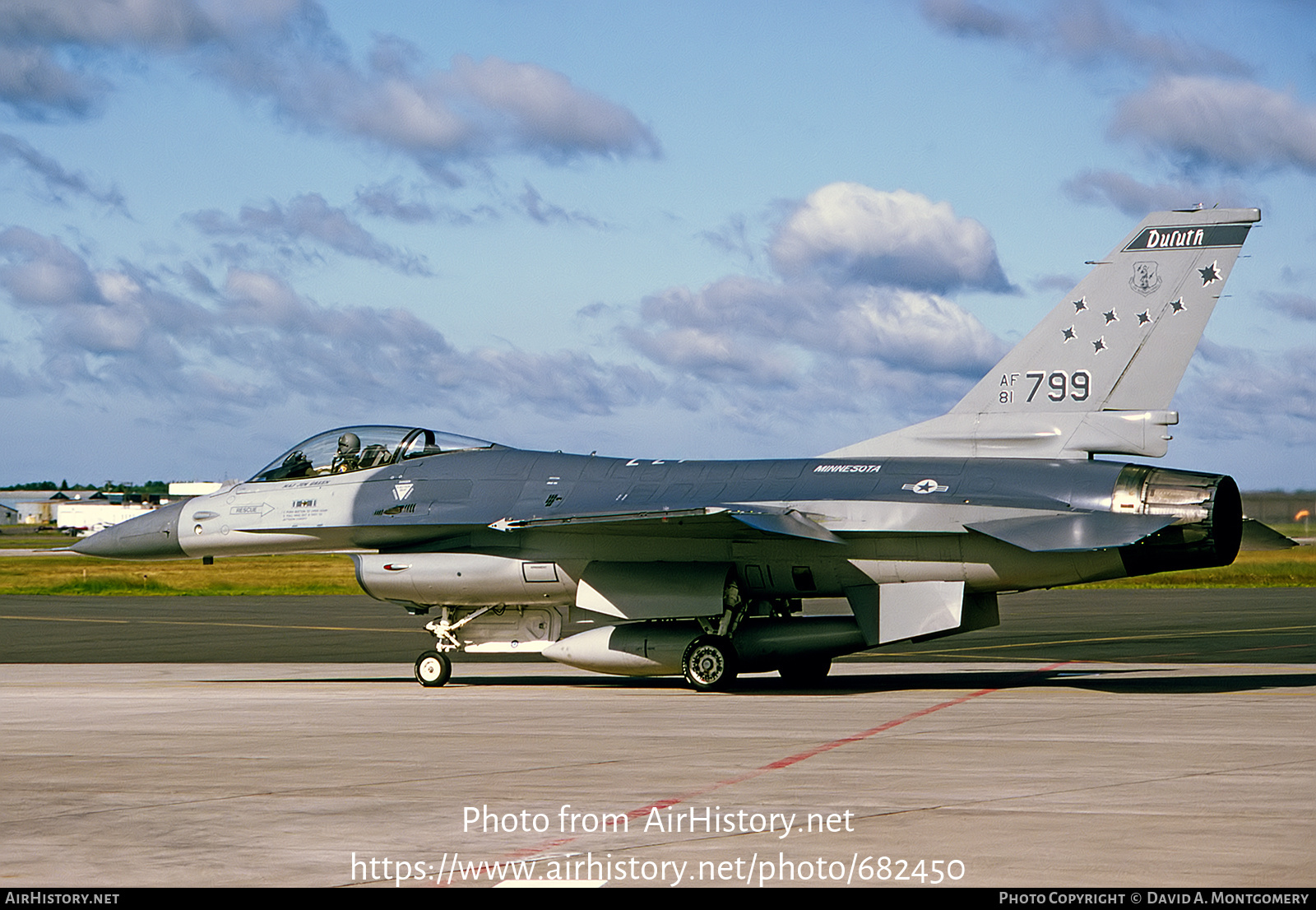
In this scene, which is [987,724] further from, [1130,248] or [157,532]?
[157,532]

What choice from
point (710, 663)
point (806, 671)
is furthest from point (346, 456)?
point (806, 671)

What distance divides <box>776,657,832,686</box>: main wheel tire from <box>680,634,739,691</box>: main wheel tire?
3.33 ft

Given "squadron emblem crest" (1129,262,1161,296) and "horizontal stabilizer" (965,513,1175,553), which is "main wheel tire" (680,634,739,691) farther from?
"squadron emblem crest" (1129,262,1161,296)

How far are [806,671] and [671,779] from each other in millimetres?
8498

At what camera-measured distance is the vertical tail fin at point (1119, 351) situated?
16.0 metres

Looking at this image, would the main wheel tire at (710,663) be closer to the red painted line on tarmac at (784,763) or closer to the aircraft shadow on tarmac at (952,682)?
the aircraft shadow on tarmac at (952,682)

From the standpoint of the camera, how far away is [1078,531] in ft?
49.1

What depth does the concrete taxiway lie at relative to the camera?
23.5 ft

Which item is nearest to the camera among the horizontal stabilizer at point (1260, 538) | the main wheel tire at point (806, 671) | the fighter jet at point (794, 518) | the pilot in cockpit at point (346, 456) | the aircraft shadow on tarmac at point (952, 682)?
the fighter jet at point (794, 518)

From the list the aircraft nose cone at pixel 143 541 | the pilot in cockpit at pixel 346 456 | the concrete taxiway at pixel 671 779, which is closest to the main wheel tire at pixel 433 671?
the concrete taxiway at pixel 671 779

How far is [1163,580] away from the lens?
4756 cm

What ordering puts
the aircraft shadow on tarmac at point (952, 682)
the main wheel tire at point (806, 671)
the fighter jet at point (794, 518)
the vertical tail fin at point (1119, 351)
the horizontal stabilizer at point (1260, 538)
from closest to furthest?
1. the fighter jet at point (794, 518)
2. the vertical tail fin at point (1119, 351)
3. the horizontal stabilizer at point (1260, 538)
4. the aircraft shadow on tarmac at point (952, 682)
5. the main wheel tire at point (806, 671)

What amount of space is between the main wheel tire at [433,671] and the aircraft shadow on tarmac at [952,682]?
357 millimetres

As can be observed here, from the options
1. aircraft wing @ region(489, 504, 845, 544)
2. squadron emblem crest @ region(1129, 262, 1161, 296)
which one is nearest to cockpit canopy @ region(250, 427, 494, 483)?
aircraft wing @ region(489, 504, 845, 544)
